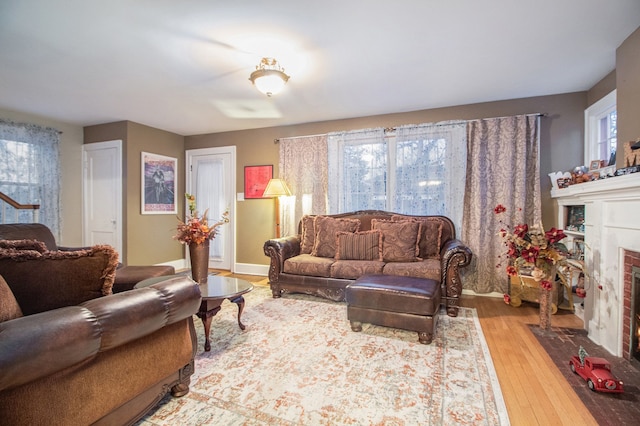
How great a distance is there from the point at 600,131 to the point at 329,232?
324cm

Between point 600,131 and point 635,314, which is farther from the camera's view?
point 600,131

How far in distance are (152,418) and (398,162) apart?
144 inches

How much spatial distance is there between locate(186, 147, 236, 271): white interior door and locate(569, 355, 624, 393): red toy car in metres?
4.60

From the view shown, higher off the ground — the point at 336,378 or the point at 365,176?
the point at 365,176

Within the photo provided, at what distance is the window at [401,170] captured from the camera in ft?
12.5

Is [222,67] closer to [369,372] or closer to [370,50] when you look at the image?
[370,50]

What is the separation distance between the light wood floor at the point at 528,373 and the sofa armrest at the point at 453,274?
0.98 feet

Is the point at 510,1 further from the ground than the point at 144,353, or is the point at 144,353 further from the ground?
the point at 510,1

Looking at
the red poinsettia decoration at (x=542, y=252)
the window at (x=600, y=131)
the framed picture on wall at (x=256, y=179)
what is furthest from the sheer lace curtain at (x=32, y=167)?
the window at (x=600, y=131)

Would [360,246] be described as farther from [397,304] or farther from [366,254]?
[397,304]

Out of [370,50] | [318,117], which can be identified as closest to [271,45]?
[370,50]

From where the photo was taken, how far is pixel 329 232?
3.86m

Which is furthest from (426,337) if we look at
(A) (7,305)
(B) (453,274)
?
(A) (7,305)

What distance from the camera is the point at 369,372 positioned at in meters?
1.98
